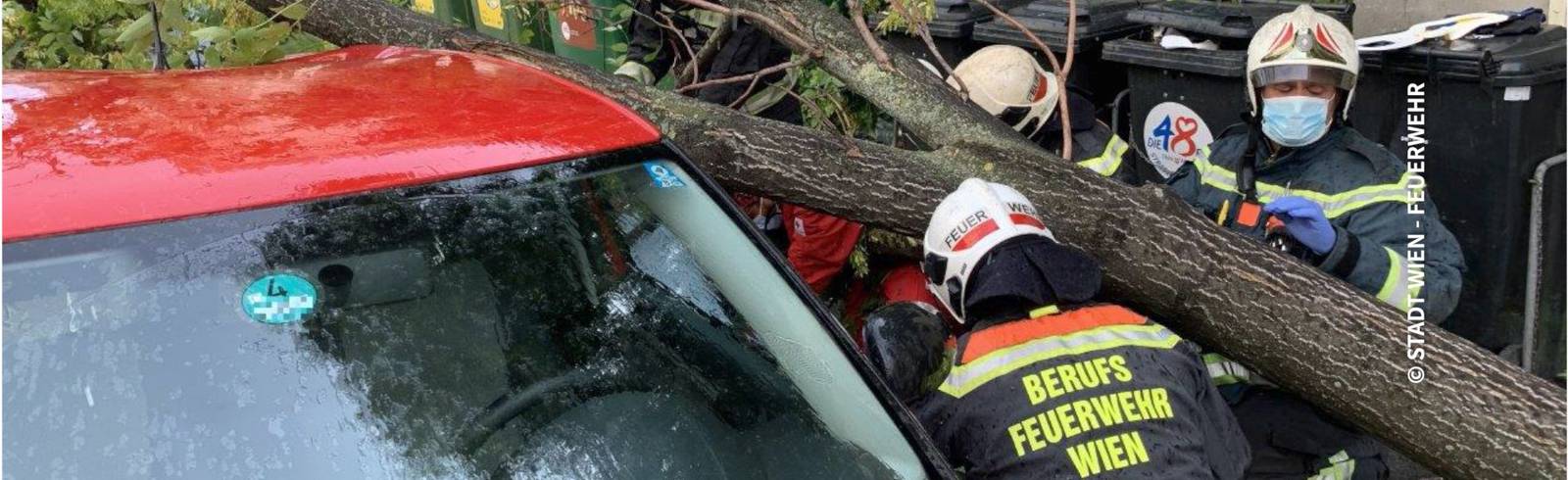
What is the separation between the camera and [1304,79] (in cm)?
365

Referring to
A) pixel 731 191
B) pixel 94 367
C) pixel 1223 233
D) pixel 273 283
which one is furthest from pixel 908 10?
pixel 94 367

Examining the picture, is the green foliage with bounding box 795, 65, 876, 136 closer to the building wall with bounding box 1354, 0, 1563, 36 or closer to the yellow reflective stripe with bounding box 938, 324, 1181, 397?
the yellow reflective stripe with bounding box 938, 324, 1181, 397

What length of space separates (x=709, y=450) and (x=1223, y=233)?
147 cm

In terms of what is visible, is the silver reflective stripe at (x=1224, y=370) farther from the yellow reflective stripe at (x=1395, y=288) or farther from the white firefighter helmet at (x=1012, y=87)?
the white firefighter helmet at (x=1012, y=87)

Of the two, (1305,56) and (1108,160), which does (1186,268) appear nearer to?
(1305,56)

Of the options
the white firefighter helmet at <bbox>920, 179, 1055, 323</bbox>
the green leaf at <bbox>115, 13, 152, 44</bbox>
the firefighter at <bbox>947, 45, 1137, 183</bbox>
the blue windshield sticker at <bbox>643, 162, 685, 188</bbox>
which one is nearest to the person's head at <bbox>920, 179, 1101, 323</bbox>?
the white firefighter helmet at <bbox>920, 179, 1055, 323</bbox>

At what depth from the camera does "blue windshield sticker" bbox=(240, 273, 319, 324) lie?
6.66 feet

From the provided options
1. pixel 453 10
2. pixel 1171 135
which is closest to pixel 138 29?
pixel 1171 135

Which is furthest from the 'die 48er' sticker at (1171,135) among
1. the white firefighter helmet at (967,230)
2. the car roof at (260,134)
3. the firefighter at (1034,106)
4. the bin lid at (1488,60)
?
the car roof at (260,134)

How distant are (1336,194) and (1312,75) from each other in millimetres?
317

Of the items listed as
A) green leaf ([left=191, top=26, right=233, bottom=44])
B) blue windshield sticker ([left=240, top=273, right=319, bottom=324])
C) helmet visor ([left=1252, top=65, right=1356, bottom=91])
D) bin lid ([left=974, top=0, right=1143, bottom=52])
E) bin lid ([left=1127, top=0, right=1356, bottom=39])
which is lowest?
bin lid ([left=974, top=0, right=1143, bottom=52])

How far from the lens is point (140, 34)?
4113 millimetres

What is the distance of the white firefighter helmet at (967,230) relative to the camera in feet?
8.87

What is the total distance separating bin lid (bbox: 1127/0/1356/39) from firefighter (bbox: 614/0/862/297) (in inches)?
51.6
